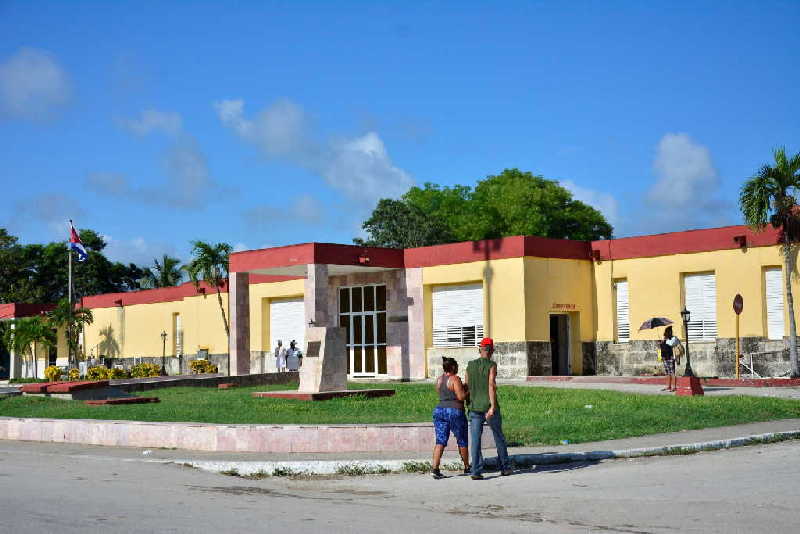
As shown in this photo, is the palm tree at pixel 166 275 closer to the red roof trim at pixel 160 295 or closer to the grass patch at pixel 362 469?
the red roof trim at pixel 160 295

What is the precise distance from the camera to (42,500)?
978cm

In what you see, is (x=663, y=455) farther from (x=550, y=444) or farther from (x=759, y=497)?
(x=759, y=497)

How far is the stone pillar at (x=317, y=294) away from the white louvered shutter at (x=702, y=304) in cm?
1164

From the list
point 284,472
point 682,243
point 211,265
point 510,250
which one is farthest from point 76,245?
point 284,472

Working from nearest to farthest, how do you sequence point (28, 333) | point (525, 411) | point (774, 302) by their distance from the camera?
1. point (525, 411)
2. point (774, 302)
3. point (28, 333)

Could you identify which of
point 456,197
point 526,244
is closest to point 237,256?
point 526,244

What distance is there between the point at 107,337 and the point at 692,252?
33506 mm

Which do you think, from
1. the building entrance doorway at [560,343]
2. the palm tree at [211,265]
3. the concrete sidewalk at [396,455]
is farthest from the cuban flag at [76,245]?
the concrete sidewalk at [396,455]

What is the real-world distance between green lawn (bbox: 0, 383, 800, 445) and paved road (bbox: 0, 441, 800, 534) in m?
2.47

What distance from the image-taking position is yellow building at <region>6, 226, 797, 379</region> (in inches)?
1101

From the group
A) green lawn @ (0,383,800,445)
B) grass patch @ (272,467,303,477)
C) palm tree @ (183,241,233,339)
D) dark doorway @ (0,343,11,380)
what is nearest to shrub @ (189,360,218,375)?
palm tree @ (183,241,233,339)

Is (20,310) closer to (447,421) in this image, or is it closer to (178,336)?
(178,336)

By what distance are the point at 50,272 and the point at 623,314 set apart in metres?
50.4

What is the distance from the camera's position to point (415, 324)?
33.0 metres
